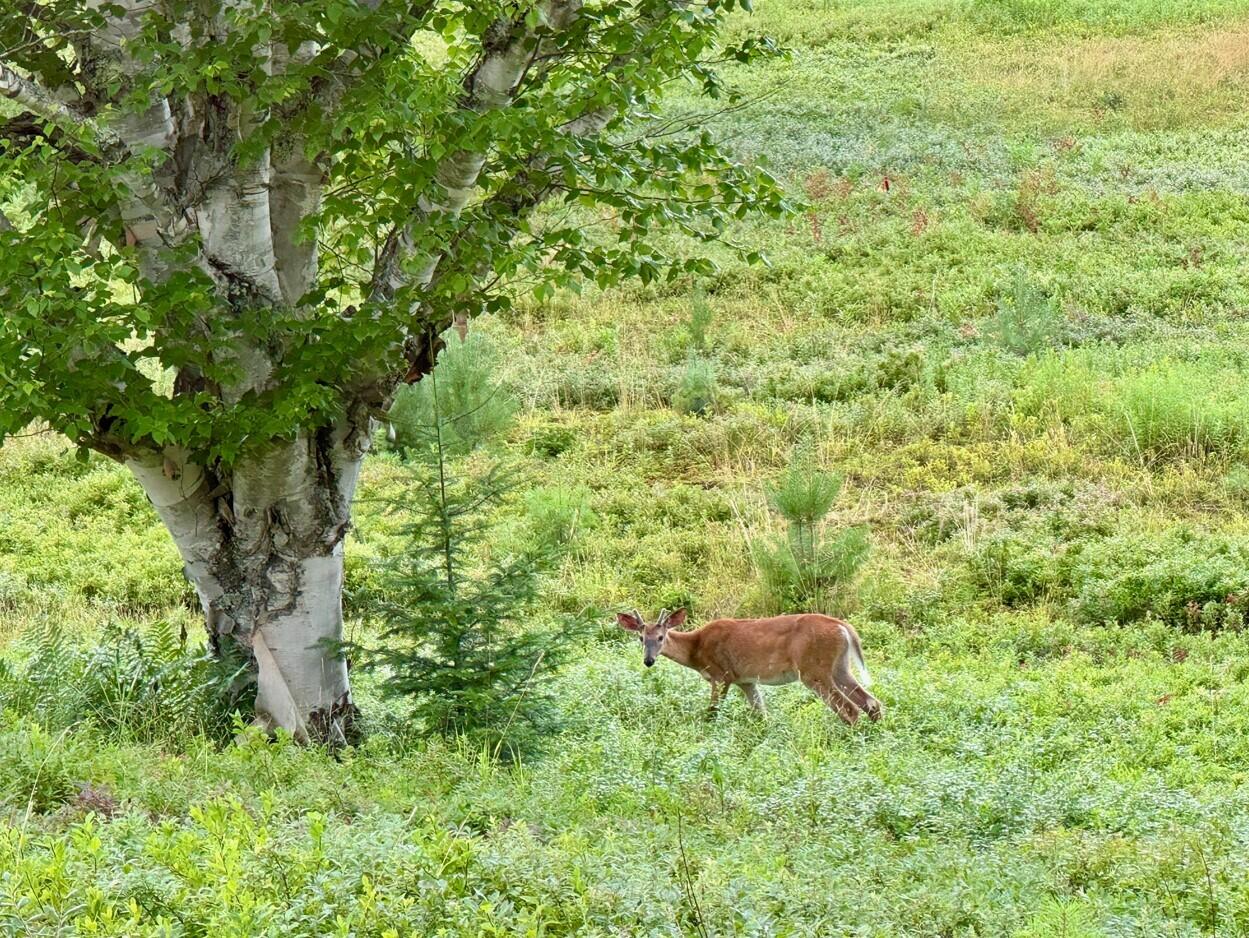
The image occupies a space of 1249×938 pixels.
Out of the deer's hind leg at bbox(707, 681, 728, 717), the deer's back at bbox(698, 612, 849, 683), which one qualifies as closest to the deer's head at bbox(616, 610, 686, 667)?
the deer's back at bbox(698, 612, 849, 683)

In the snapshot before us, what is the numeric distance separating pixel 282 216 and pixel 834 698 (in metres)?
4.32

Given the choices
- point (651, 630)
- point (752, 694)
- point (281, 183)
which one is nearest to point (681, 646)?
point (651, 630)

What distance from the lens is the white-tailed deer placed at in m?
8.86

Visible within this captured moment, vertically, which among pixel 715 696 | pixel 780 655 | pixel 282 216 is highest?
pixel 282 216

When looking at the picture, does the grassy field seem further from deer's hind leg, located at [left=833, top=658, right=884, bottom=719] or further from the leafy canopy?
the leafy canopy

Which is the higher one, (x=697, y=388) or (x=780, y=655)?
(x=780, y=655)

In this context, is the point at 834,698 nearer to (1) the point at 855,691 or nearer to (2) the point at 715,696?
(1) the point at 855,691

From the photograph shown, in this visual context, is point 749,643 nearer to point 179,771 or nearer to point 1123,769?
point 1123,769

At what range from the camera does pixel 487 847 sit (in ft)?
14.8

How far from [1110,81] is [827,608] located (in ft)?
74.5

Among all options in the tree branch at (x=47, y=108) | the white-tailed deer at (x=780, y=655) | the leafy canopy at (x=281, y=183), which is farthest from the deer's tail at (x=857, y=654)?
the tree branch at (x=47, y=108)

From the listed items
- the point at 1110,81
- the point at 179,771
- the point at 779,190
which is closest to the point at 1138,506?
the point at 779,190

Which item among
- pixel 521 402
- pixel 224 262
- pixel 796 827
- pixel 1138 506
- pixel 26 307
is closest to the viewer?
pixel 796 827

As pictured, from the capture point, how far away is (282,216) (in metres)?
7.88
